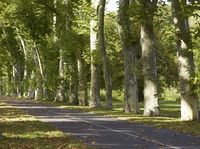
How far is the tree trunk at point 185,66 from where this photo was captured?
26.4m

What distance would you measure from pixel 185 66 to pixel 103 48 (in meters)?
Result: 13.5

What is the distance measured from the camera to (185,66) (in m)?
26.6

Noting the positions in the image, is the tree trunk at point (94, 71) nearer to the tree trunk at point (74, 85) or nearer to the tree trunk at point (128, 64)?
the tree trunk at point (128, 64)

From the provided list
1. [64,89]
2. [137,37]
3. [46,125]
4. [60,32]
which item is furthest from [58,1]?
[46,125]

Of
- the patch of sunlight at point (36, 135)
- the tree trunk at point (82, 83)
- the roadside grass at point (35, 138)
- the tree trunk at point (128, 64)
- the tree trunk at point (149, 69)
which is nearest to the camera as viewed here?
the roadside grass at point (35, 138)

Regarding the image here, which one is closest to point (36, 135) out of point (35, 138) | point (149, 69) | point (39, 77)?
point (35, 138)

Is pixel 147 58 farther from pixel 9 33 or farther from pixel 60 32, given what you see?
pixel 9 33

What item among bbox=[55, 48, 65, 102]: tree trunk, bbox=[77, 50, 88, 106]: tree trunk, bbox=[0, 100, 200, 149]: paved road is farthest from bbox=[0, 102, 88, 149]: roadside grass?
bbox=[55, 48, 65, 102]: tree trunk

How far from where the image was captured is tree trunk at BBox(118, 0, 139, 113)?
3359cm

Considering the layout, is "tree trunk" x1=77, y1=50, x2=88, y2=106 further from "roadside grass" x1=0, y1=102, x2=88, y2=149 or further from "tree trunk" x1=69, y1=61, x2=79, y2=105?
"roadside grass" x1=0, y1=102, x2=88, y2=149

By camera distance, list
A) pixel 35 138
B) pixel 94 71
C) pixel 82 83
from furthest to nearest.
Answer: pixel 82 83, pixel 94 71, pixel 35 138

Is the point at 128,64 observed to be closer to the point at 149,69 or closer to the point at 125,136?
the point at 149,69

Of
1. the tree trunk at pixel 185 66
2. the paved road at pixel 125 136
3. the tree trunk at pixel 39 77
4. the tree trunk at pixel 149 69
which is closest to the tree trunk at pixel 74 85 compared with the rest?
the tree trunk at pixel 39 77

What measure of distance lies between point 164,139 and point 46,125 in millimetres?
6840
